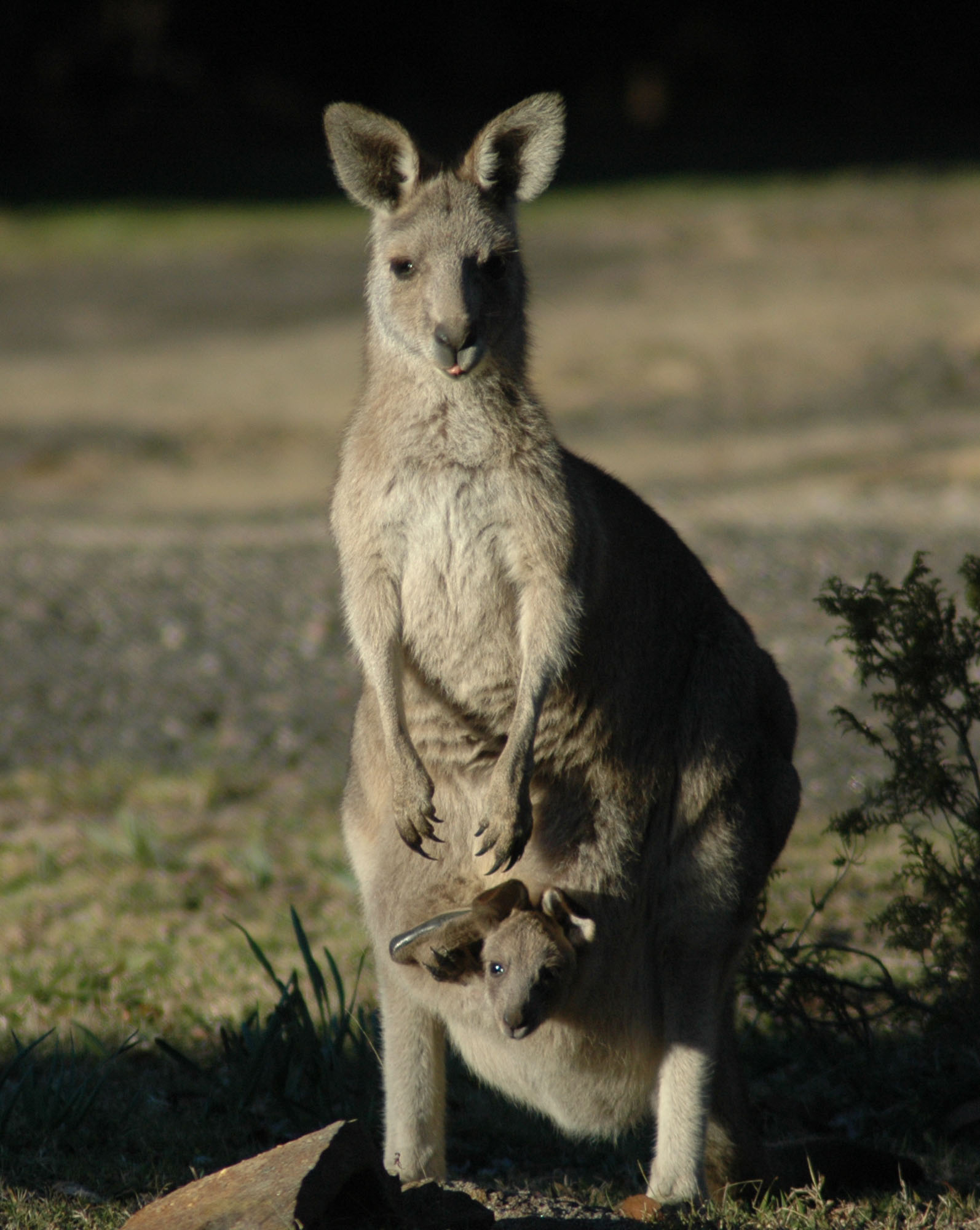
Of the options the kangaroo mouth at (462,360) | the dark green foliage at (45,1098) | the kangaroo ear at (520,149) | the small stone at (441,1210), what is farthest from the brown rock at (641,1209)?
the kangaroo ear at (520,149)

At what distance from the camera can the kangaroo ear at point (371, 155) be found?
2.98 m

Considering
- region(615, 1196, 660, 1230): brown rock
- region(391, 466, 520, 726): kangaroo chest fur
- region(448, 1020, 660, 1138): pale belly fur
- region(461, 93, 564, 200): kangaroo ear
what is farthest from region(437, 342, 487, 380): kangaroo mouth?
region(615, 1196, 660, 1230): brown rock

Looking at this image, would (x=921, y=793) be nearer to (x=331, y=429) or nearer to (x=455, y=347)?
(x=455, y=347)

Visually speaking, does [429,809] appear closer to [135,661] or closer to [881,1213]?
[881,1213]

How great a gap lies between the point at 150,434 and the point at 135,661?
4555 millimetres

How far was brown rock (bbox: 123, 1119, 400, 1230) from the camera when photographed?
2383 mm

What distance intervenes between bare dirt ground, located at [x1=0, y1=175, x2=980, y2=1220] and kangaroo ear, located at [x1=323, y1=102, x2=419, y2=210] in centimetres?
104

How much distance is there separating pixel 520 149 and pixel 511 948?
1.52m

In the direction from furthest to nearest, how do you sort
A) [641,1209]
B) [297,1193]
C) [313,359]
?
[313,359]
[641,1209]
[297,1193]

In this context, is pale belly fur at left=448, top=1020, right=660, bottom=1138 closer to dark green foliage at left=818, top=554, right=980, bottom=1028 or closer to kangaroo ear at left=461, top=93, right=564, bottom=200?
dark green foliage at left=818, top=554, right=980, bottom=1028

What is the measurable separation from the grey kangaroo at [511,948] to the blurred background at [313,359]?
53.8 inches

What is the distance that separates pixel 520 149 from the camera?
10.0 ft

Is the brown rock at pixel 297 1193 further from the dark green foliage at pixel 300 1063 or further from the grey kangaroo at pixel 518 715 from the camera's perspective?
the dark green foliage at pixel 300 1063

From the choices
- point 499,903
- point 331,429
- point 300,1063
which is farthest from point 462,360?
point 331,429
